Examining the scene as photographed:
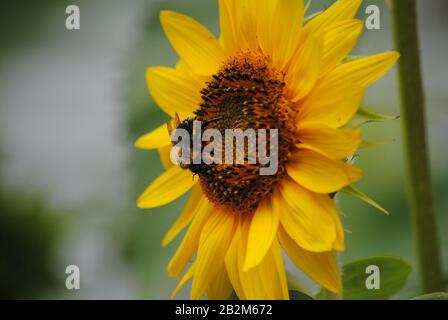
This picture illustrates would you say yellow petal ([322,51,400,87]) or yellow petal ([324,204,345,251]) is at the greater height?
yellow petal ([322,51,400,87])

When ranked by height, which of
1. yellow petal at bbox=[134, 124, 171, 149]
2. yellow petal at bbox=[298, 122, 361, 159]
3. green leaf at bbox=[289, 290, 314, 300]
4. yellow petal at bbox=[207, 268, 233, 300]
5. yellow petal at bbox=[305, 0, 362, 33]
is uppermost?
yellow petal at bbox=[305, 0, 362, 33]

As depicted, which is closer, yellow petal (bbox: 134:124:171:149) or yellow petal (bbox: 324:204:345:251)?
yellow petal (bbox: 324:204:345:251)

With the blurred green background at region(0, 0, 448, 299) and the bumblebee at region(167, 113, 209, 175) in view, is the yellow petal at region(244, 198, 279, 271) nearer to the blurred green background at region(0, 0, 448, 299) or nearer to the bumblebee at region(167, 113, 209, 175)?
the bumblebee at region(167, 113, 209, 175)

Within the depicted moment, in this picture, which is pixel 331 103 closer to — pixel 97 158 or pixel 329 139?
pixel 329 139

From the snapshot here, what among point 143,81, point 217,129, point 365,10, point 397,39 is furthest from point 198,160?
point 143,81

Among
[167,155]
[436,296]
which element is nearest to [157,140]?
[167,155]

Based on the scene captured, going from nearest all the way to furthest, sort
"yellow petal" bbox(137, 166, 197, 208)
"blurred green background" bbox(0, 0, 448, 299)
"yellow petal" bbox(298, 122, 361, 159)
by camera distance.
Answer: "yellow petal" bbox(298, 122, 361, 159), "yellow petal" bbox(137, 166, 197, 208), "blurred green background" bbox(0, 0, 448, 299)

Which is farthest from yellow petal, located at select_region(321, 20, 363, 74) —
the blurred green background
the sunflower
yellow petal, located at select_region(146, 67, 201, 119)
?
the blurred green background

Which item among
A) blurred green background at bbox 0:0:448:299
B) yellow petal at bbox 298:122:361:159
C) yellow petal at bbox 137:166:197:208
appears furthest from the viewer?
blurred green background at bbox 0:0:448:299
